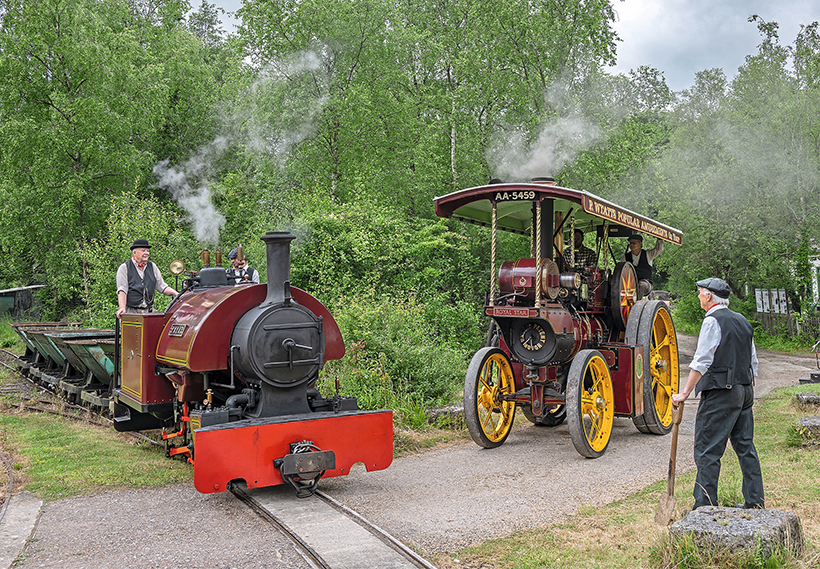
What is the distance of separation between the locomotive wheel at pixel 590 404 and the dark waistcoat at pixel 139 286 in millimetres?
4573

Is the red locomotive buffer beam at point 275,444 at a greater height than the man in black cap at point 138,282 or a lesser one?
lesser

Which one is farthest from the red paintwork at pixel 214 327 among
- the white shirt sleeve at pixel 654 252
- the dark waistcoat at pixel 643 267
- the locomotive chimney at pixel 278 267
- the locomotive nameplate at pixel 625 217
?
the white shirt sleeve at pixel 654 252

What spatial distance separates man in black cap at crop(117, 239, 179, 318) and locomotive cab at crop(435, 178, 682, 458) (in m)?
3.28

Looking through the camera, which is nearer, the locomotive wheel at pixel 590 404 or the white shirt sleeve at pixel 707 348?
the white shirt sleeve at pixel 707 348

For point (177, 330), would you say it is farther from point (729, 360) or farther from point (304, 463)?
point (729, 360)

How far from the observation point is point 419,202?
18547mm

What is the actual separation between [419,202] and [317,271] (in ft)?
19.9

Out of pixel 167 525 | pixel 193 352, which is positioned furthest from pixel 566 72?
pixel 167 525

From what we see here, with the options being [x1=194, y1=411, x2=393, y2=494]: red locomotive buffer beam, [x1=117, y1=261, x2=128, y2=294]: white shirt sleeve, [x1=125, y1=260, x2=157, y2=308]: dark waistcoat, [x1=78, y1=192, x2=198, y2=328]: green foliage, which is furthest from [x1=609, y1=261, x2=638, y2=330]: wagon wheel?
[x1=78, y1=192, x2=198, y2=328]: green foliage

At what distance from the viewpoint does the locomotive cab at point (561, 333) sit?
23.0 feet

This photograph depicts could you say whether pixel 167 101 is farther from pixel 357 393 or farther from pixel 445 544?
pixel 445 544

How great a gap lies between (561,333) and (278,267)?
313 centimetres

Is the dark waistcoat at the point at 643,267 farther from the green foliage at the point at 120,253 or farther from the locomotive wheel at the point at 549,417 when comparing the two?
the green foliage at the point at 120,253

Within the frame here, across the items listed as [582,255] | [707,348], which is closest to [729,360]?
[707,348]
